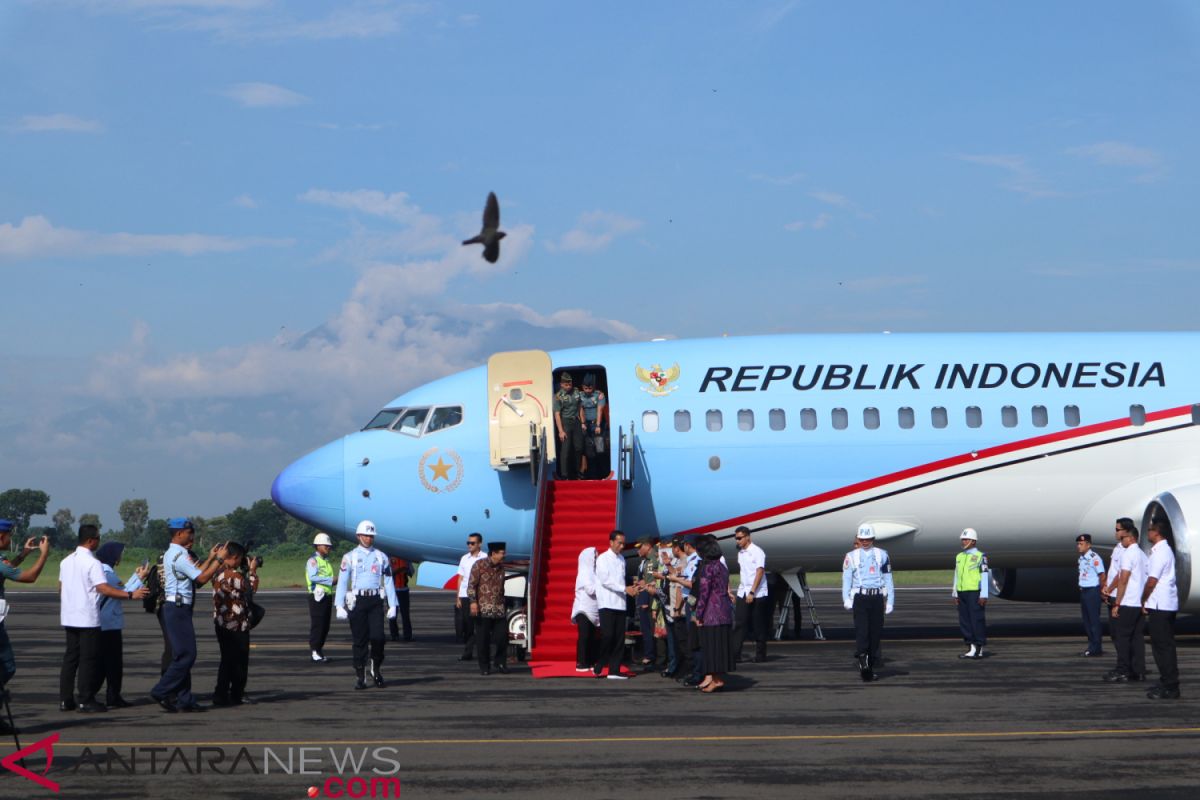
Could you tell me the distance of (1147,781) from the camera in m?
11.4

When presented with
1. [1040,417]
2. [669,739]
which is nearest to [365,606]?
[669,739]

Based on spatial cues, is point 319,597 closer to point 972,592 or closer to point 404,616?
point 404,616

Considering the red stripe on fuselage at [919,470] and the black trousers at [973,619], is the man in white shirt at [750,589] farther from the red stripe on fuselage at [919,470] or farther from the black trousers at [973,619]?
the black trousers at [973,619]

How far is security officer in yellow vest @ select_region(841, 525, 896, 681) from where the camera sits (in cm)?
1864

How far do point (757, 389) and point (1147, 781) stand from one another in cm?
1293

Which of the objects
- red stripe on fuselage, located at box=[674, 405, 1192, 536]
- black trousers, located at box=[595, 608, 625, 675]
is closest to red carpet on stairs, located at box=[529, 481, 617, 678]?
black trousers, located at box=[595, 608, 625, 675]

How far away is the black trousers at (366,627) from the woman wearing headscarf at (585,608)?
309cm

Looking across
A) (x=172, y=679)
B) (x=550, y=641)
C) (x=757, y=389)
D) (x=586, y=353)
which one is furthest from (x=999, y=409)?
(x=172, y=679)

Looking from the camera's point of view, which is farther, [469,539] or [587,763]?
[469,539]

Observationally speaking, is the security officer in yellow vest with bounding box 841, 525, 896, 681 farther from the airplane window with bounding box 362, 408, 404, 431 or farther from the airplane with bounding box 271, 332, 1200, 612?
the airplane window with bounding box 362, 408, 404, 431

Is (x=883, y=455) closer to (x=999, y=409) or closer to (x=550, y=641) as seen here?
(x=999, y=409)

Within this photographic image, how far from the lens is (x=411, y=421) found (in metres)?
24.1

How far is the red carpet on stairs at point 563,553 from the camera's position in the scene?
20984mm

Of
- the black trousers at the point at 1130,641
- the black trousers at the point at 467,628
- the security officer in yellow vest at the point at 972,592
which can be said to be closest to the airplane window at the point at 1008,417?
the security officer in yellow vest at the point at 972,592
